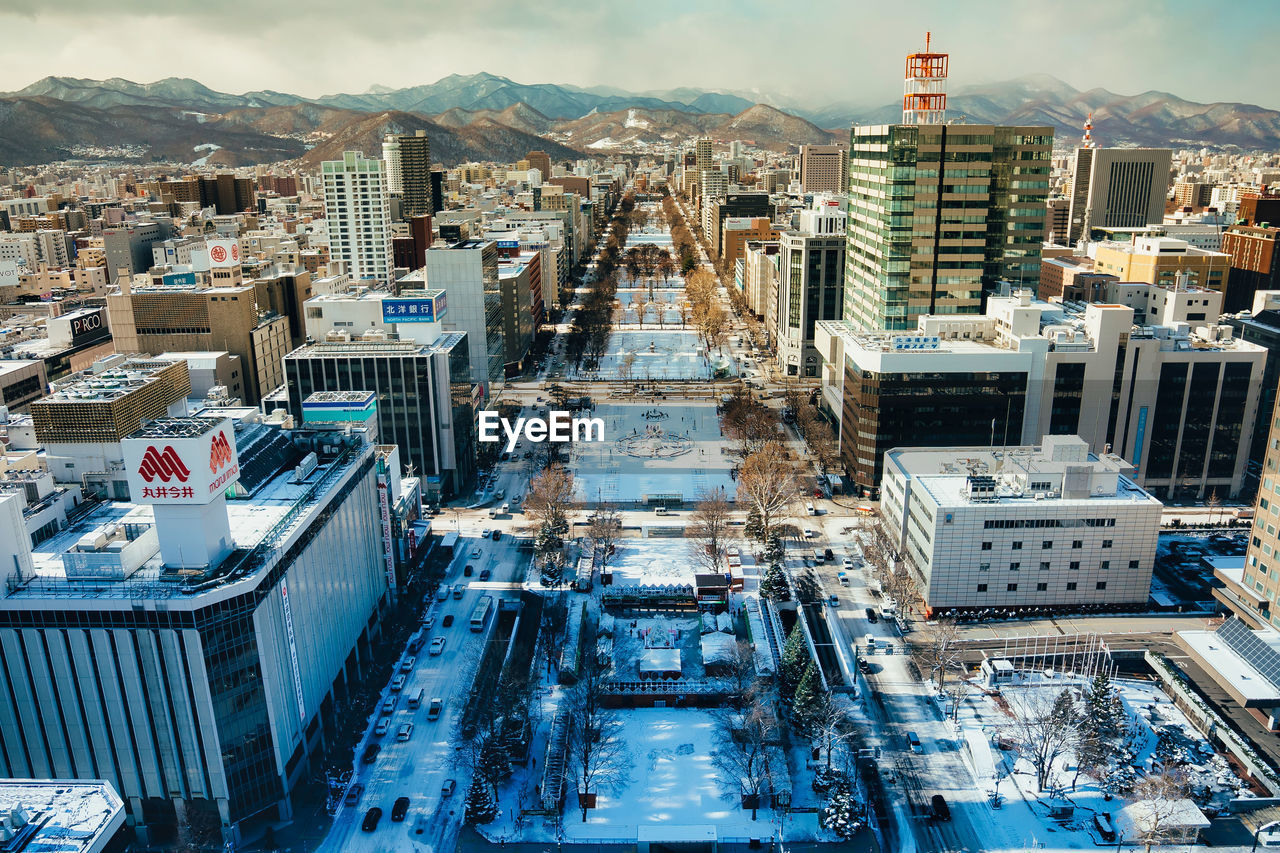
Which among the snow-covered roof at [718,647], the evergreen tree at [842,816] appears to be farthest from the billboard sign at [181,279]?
the evergreen tree at [842,816]

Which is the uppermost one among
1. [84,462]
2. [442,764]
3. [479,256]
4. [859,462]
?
[479,256]

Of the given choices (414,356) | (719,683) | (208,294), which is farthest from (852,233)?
(208,294)

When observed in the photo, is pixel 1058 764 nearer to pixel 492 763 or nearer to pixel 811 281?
pixel 492 763

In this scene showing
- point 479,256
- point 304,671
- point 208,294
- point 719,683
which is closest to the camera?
point 304,671

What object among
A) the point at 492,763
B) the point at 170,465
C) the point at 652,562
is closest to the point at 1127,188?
the point at 652,562

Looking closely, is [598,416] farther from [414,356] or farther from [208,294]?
[208,294]
